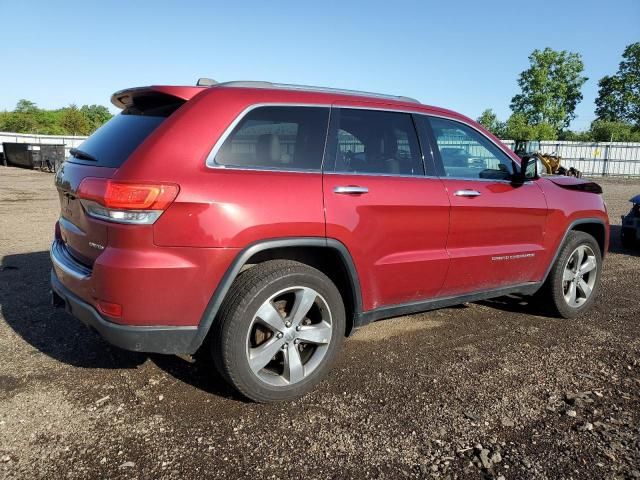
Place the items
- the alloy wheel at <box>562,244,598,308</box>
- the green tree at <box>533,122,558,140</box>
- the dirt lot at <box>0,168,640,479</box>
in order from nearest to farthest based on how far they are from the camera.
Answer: the dirt lot at <box>0,168,640,479</box> → the alloy wheel at <box>562,244,598,308</box> → the green tree at <box>533,122,558,140</box>

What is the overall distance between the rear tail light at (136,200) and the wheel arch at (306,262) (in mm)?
491

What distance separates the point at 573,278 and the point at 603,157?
32.3 meters

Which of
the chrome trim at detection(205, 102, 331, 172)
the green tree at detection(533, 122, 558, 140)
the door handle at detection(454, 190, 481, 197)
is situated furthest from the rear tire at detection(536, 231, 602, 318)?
the green tree at detection(533, 122, 558, 140)

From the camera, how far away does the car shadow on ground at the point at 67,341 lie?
3.39 metres

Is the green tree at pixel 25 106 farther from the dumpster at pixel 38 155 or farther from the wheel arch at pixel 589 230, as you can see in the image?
the wheel arch at pixel 589 230

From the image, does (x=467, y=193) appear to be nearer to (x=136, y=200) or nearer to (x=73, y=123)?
(x=136, y=200)

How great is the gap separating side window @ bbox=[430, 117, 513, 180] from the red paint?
0.36ft

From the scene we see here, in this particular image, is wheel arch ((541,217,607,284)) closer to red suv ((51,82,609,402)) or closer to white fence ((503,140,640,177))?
red suv ((51,82,609,402))

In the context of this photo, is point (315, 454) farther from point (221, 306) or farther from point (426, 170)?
point (426, 170)

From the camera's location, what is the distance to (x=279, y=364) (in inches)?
123

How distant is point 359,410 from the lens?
2.95 m

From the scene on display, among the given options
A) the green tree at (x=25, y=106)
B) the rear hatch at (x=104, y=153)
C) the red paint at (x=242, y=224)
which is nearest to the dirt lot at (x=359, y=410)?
the red paint at (x=242, y=224)

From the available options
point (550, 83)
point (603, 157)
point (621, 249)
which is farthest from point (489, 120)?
point (621, 249)

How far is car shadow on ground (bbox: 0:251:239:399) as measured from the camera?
11.1 feet
